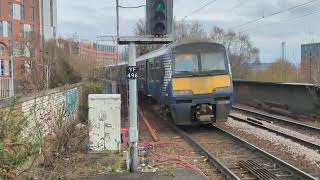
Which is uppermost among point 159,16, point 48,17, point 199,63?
point 48,17

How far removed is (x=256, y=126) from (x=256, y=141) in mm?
4144

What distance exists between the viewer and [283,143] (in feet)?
46.8

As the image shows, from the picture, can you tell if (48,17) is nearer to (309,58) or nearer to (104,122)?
(309,58)

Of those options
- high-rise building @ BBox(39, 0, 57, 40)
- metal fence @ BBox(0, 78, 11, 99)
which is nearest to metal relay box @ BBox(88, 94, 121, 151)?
metal fence @ BBox(0, 78, 11, 99)

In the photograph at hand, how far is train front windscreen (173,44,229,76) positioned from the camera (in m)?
17.1

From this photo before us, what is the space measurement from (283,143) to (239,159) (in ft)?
8.64

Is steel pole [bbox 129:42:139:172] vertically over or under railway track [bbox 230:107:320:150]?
over

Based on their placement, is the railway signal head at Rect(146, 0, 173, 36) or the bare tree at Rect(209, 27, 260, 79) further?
the bare tree at Rect(209, 27, 260, 79)

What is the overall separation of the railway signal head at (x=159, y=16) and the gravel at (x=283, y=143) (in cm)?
438

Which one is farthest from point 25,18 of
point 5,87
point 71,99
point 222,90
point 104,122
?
point 104,122

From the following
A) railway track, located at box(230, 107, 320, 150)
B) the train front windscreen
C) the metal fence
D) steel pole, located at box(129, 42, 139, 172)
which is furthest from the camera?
the metal fence

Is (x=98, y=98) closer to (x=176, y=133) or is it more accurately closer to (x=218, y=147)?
(x=218, y=147)

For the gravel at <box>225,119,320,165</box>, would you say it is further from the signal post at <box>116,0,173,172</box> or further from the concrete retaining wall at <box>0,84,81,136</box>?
the concrete retaining wall at <box>0,84,81,136</box>

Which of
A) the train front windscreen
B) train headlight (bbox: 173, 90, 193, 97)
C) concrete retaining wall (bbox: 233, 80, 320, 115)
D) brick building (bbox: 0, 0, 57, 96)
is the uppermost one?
brick building (bbox: 0, 0, 57, 96)
